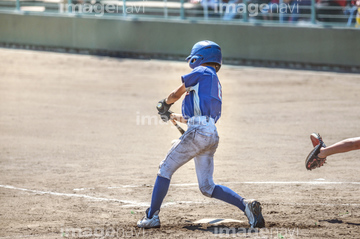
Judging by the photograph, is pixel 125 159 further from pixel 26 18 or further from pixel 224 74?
pixel 26 18

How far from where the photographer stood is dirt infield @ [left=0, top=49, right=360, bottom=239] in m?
6.57

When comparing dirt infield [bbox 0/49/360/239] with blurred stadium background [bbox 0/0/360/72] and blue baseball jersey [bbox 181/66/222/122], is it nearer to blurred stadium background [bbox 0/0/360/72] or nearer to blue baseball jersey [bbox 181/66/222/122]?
blurred stadium background [bbox 0/0/360/72]

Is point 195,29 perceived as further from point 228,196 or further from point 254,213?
point 254,213

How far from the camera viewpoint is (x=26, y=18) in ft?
76.6

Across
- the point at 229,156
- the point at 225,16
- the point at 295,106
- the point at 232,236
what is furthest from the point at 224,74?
the point at 232,236

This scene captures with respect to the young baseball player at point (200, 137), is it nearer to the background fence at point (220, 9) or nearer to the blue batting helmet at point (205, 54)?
the blue batting helmet at point (205, 54)

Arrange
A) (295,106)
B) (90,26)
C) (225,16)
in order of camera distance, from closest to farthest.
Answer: (295,106) → (225,16) → (90,26)

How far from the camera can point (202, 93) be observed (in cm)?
605

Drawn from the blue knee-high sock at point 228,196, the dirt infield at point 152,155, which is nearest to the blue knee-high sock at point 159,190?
the dirt infield at point 152,155

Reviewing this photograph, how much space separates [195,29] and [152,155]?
423 inches

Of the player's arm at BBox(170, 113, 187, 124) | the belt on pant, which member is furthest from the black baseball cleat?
the player's arm at BBox(170, 113, 187, 124)

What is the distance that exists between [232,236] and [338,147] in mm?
1634

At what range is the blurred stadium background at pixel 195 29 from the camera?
59.7 feet

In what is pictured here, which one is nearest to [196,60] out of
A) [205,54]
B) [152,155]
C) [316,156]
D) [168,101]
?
[205,54]
